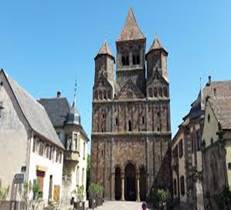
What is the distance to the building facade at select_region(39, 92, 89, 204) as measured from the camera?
37281 mm

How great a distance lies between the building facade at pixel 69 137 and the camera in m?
37.3

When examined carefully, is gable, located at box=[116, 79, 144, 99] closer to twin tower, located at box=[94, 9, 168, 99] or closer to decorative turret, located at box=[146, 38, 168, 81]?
twin tower, located at box=[94, 9, 168, 99]

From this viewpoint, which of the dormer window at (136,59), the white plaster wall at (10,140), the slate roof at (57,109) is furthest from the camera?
the dormer window at (136,59)

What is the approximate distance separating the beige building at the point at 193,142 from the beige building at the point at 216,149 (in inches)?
164

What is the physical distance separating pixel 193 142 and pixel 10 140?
19.6 metres

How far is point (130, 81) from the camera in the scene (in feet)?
177

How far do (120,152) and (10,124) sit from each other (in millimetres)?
24778

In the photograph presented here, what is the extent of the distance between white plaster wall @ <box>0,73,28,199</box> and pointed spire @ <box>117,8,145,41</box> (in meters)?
35.7

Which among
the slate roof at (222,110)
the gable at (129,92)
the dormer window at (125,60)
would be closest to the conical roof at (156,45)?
the dormer window at (125,60)

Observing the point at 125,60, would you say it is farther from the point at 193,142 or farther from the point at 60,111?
the point at 193,142

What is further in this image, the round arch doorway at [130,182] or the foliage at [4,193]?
the round arch doorway at [130,182]

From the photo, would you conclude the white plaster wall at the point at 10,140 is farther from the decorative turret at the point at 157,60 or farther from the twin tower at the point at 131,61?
the decorative turret at the point at 157,60

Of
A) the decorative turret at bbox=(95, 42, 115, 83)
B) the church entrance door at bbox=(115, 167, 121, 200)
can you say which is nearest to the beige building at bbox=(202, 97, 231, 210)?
the church entrance door at bbox=(115, 167, 121, 200)

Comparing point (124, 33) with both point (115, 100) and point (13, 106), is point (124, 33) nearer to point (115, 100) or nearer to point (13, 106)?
point (115, 100)
